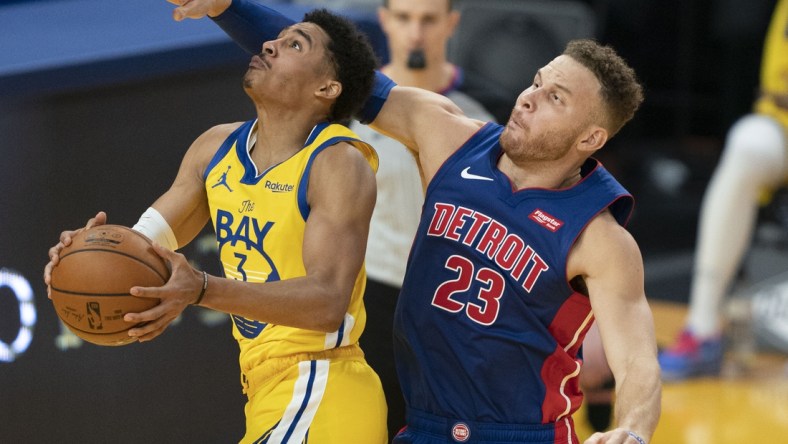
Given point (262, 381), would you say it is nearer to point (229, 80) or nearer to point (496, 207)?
point (496, 207)

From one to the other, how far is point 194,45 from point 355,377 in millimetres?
1895

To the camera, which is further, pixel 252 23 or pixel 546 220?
pixel 252 23

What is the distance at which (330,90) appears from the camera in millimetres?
3783

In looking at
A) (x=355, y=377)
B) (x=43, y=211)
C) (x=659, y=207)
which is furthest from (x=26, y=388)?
(x=659, y=207)

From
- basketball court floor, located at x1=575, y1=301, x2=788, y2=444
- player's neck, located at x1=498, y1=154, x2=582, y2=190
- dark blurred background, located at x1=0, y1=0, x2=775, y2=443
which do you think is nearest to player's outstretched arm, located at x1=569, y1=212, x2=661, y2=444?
player's neck, located at x1=498, y1=154, x2=582, y2=190

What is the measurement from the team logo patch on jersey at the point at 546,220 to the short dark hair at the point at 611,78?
1.04 ft

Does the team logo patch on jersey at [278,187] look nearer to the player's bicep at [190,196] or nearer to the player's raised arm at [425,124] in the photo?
the player's bicep at [190,196]

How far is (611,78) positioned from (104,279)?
1507 mm

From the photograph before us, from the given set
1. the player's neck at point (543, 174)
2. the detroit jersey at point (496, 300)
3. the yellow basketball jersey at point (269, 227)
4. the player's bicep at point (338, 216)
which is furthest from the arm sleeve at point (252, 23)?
the player's neck at point (543, 174)

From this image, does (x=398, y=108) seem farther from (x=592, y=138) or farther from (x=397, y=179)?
(x=397, y=179)

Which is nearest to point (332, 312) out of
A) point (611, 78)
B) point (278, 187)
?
point (278, 187)

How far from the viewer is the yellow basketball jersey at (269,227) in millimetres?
3598

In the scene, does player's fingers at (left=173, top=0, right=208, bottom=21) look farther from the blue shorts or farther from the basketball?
the blue shorts

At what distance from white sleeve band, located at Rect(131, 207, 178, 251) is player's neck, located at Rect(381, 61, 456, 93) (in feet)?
5.95
